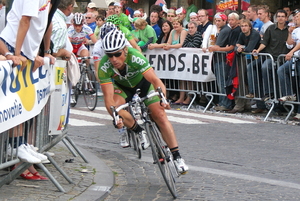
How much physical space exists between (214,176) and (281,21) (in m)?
6.63

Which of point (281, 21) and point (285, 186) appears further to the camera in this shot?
point (281, 21)

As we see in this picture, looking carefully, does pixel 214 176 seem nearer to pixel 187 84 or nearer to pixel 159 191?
pixel 159 191

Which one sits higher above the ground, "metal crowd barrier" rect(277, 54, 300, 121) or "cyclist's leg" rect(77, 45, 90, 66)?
"cyclist's leg" rect(77, 45, 90, 66)

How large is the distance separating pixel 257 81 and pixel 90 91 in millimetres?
3638

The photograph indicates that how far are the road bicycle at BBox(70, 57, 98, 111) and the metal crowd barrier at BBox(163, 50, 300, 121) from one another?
2260mm

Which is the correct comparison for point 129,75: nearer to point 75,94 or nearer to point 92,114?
point 92,114

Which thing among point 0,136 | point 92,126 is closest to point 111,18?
point 92,126

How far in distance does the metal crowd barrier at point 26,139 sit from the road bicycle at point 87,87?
660cm

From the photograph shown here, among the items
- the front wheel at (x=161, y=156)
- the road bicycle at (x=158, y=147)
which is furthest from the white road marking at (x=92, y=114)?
the front wheel at (x=161, y=156)

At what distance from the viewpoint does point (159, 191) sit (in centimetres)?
682

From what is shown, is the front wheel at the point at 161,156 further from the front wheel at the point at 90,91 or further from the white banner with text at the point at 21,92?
the front wheel at the point at 90,91

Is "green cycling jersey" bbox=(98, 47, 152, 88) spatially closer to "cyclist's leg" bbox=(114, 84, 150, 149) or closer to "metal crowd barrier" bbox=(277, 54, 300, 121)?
"cyclist's leg" bbox=(114, 84, 150, 149)

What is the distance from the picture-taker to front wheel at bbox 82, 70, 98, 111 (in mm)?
13945

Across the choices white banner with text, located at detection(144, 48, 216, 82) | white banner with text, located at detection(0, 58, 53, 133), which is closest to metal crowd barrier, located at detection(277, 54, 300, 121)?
white banner with text, located at detection(144, 48, 216, 82)
